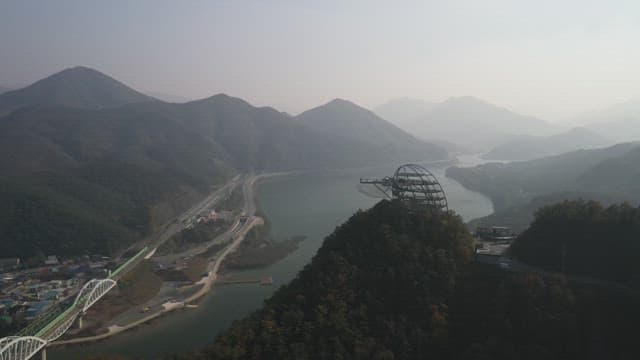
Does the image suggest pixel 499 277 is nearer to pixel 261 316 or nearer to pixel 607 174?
pixel 261 316

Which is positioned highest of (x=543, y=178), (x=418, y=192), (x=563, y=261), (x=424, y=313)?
(x=543, y=178)

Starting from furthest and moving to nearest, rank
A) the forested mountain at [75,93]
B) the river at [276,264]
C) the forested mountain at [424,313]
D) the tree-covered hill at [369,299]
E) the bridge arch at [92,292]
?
the forested mountain at [75,93]
the bridge arch at [92,292]
the river at [276,264]
the tree-covered hill at [369,299]
the forested mountain at [424,313]

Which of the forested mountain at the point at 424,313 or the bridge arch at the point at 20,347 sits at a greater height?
the forested mountain at the point at 424,313

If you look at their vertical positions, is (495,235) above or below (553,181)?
below

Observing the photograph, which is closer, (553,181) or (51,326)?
(51,326)

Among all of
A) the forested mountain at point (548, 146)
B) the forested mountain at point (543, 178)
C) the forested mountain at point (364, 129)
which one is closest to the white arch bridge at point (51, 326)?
the forested mountain at point (543, 178)

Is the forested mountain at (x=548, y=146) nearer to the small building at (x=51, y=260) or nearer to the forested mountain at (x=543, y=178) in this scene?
the forested mountain at (x=543, y=178)

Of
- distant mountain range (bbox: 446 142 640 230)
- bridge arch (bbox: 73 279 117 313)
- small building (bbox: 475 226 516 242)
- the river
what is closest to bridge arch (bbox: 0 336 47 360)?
the river

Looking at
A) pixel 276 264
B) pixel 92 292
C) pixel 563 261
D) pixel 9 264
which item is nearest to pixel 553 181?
pixel 276 264

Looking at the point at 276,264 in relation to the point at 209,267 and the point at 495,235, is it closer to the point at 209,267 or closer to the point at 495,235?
the point at 209,267
